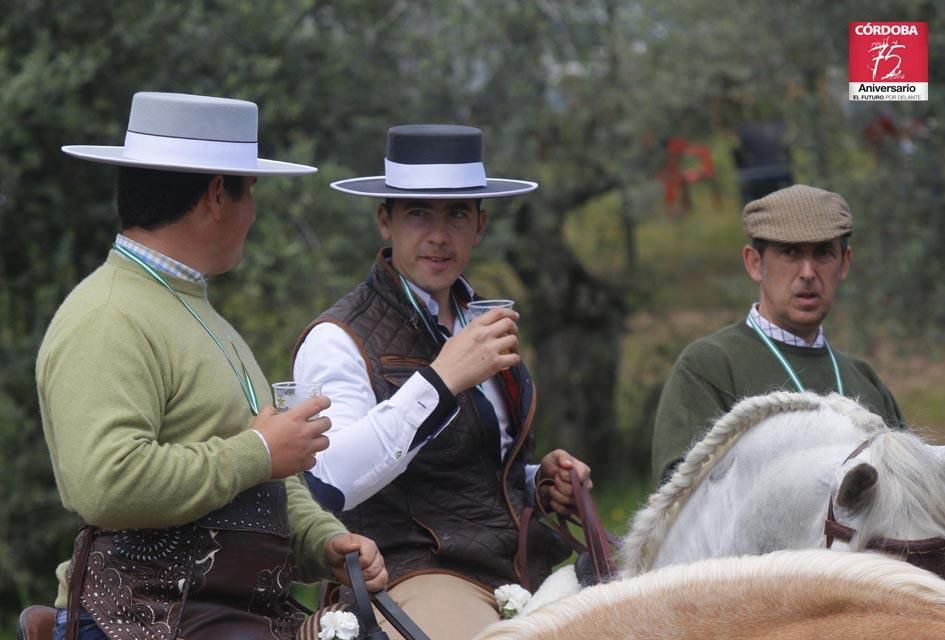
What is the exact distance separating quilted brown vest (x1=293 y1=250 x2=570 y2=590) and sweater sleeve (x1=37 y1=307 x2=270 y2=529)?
859mm

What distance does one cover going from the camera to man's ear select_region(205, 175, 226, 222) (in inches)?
113

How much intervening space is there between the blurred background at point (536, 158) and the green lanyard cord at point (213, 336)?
13.3ft

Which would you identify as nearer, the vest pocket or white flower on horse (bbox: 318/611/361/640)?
white flower on horse (bbox: 318/611/361/640)

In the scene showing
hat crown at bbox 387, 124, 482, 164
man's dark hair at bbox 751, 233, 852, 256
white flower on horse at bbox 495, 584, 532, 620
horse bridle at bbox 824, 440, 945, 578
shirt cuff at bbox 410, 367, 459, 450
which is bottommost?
white flower on horse at bbox 495, 584, 532, 620

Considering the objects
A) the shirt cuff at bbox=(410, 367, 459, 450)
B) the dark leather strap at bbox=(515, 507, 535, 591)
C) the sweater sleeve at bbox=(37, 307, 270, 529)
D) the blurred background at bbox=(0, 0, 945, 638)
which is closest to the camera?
the sweater sleeve at bbox=(37, 307, 270, 529)

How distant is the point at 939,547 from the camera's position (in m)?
2.58

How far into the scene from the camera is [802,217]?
387 centimetres

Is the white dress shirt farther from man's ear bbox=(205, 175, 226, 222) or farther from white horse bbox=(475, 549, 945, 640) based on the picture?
white horse bbox=(475, 549, 945, 640)

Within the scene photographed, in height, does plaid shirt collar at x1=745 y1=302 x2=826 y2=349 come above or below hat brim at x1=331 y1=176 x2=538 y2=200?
below

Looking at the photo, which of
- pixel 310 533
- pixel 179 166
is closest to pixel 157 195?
pixel 179 166

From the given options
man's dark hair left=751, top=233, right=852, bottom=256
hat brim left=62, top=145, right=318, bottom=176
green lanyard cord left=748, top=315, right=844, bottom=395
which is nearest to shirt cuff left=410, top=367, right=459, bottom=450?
hat brim left=62, top=145, right=318, bottom=176

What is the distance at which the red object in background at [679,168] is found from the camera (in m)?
9.79

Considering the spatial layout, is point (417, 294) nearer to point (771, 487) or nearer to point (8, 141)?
point (771, 487)

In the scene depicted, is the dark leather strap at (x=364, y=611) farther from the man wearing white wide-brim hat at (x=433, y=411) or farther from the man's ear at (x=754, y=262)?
the man's ear at (x=754, y=262)
